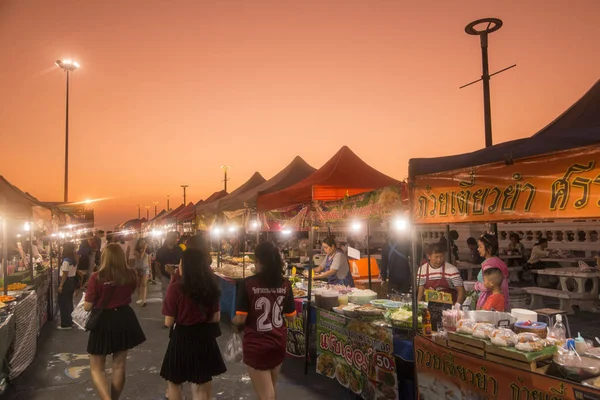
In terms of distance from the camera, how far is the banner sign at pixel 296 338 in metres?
6.69

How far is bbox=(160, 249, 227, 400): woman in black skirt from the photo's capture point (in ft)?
13.4

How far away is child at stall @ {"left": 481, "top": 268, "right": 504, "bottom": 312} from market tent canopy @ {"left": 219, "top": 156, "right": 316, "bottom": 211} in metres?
5.18

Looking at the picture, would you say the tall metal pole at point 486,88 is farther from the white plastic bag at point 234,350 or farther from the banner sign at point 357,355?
the white plastic bag at point 234,350

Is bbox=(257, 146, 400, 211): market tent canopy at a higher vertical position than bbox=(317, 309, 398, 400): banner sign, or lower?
higher

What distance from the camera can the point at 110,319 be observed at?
472 cm

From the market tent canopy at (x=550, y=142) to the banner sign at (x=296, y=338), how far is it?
371cm

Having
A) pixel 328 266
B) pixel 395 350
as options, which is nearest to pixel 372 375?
pixel 395 350

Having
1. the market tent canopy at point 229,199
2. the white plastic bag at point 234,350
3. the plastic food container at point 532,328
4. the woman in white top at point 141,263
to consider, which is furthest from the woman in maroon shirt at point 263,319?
the woman in white top at point 141,263

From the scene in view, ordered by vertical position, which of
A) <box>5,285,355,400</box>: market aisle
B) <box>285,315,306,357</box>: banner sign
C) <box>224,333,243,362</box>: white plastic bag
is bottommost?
<box>5,285,355,400</box>: market aisle

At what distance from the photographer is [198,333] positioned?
13.7ft

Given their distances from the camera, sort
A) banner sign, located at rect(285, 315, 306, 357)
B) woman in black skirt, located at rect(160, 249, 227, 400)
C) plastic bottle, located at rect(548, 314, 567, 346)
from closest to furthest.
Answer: plastic bottle, located at rect(548, 314, 567, 346) < woman in black skirt, located at rect(160, 249, 227, 400) < banner sign, located at rect(285, 315, 306, 357)

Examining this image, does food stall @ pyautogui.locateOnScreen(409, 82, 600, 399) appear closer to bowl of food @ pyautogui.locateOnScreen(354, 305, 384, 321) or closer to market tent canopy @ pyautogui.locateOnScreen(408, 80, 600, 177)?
market tent canopy @ pyautogui.locateOnScreen(408, 80, 600, 177)

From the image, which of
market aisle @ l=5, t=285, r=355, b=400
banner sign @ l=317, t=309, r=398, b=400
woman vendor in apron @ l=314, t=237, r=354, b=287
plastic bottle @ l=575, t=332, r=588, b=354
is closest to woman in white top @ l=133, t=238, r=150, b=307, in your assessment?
market aisle @ l=5, t=285, r=355, b=400

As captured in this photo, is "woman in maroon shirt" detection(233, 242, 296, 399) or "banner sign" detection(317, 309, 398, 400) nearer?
"woman in maroon shirt" detection(233, 242, 296, 399)
